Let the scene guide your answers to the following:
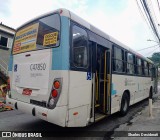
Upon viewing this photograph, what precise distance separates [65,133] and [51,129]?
1.71 ft

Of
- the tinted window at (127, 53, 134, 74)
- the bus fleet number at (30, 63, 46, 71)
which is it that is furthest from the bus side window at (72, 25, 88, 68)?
the tinted window at (127, 53, 134, 74)

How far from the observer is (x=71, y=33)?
4.23 metres

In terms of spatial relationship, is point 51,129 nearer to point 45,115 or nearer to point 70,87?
point 45,115

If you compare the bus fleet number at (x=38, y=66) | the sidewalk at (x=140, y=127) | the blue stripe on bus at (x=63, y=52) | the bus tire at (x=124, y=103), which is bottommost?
the sidewalk at (x=140, y=127)

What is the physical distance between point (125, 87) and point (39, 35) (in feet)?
13.6

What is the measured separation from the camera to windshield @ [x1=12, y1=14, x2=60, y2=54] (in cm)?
433

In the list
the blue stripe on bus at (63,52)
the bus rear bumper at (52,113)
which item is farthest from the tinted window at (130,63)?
the bus rear bumper at (52,113)

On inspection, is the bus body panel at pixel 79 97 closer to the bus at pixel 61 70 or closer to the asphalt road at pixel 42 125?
the bus at pixel 61 70

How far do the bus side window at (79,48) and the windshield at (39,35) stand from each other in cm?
42

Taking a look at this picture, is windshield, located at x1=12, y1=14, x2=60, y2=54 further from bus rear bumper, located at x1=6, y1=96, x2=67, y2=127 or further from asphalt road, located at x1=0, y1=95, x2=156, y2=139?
asphalt road, located at x1=0, y1=95, x2=156, y2=139

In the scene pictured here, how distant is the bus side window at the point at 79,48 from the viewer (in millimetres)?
4301

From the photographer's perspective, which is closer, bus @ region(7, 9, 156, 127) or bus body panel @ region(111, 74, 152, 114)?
bus @ region(7, 9, 156, 127)

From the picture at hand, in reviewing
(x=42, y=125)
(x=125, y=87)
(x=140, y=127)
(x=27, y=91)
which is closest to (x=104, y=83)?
(x=125, y=87)

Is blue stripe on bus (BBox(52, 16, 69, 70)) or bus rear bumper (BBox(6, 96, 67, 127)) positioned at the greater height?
blue stripe on bus (BBox(52, 16, 69, 70))
